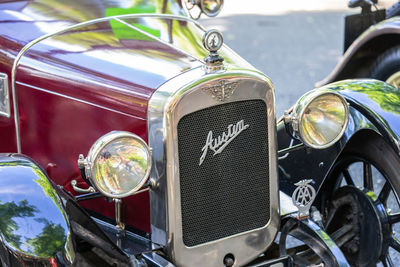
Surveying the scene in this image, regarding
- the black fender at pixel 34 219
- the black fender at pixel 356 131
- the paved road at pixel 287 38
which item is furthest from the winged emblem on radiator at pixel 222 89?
the paved road at pixel 287 38

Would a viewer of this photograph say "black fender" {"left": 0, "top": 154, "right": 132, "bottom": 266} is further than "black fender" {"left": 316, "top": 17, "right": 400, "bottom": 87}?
No

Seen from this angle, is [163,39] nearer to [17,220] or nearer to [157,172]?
[157,172]

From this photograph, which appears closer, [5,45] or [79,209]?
[79,209]

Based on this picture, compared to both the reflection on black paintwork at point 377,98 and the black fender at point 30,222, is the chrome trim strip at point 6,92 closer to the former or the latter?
the black fender at point 30,222

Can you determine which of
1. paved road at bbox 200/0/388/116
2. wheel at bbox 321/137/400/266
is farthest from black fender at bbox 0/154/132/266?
paved road at bbox 200/0/388/116

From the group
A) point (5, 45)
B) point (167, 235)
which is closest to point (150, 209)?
point (167, 235)

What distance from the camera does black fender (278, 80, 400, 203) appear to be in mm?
2883

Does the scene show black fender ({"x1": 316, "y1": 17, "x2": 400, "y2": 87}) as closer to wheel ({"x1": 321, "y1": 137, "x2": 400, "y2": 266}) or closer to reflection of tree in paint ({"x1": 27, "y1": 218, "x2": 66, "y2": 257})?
wheel ({"x1": 321, "y1": 137, "x2": 400, "y2": 266})

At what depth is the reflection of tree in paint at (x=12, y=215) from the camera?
2250 mm

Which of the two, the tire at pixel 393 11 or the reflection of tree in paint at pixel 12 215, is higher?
the tire at pixel 393 11

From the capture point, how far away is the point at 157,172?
248 centimetres

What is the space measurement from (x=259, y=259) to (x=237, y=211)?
1.04 ft

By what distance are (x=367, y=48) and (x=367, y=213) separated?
1780mm

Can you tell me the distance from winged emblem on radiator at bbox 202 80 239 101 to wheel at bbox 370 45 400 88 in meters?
2.04
